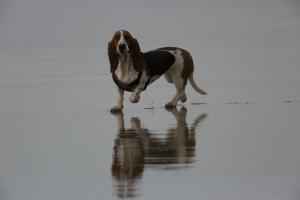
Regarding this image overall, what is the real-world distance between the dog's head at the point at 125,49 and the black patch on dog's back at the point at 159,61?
29 cm

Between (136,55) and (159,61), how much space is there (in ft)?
1.87

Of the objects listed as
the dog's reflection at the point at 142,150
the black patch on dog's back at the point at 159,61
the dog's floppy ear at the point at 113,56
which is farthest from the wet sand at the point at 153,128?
the dog's floppy ear at the point at 113,56

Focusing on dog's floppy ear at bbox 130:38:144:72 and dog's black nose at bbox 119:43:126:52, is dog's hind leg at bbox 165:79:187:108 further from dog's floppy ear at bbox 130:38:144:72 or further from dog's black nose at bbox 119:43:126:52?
dog's black nose at bbox 119:43:126:52

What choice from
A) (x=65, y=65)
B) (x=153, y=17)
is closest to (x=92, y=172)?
(x=65, y=65)

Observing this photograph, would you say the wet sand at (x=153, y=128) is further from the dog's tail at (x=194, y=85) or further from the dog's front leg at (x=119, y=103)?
the dog's front leg at (x=119, y=103)

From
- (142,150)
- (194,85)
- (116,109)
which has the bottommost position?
(142,150)

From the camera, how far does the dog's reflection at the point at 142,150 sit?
11.2 meters

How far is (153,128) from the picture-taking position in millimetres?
14766

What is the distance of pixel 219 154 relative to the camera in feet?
41.3

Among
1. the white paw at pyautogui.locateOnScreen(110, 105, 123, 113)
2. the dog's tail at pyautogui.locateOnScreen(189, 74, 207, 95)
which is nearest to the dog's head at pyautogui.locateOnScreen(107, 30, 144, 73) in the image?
the white paw at pyautogui.locateOnScreen(110, 105, 123, 113)

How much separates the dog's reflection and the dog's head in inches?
49.2

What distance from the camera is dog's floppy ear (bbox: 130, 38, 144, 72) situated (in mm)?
16578

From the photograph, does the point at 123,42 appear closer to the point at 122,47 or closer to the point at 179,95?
the point at 122,47

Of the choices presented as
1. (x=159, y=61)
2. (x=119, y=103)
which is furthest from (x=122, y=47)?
(x=159, y=61)
